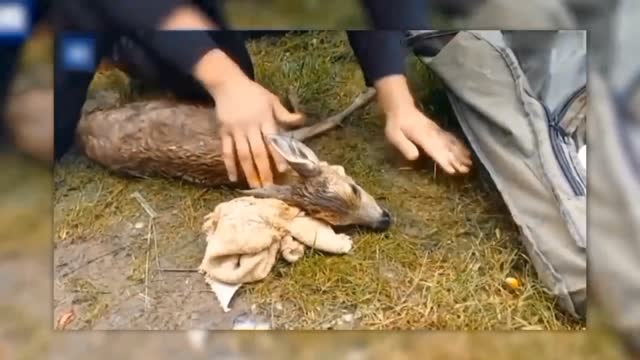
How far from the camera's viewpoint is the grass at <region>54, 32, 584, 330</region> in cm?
154

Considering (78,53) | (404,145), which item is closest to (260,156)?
(404,145)

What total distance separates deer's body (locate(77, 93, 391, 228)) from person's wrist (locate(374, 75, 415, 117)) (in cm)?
2

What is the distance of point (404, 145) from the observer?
156 cm

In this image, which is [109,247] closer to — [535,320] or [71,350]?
[71,350]

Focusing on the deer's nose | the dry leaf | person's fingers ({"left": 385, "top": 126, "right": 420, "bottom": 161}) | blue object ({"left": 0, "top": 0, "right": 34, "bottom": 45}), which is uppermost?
blue object ({"left": 0, "top": 0, "right": 34, "bottom": 45})

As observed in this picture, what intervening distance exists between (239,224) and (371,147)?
248 mm

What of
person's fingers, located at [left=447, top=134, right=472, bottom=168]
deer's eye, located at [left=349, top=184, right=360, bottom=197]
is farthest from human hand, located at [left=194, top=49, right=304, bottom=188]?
person's fingers, located at [left=447, top=134, right=472, bottom=168]

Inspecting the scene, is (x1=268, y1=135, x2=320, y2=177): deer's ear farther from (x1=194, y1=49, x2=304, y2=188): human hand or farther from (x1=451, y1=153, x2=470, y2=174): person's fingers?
(x1=451, y1=153, x2=470, y2=174): person's fingers

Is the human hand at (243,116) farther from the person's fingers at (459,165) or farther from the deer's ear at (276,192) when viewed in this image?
the person's fingers at (459,165)

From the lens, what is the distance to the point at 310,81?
5.14ft

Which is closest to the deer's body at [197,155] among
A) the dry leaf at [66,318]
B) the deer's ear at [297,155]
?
the deer's ear at [297,155]

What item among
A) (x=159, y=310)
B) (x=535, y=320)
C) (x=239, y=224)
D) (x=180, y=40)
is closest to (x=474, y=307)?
(x=535, y=320)

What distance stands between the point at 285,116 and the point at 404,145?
0.20 m

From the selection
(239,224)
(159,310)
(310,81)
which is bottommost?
(159,310)
